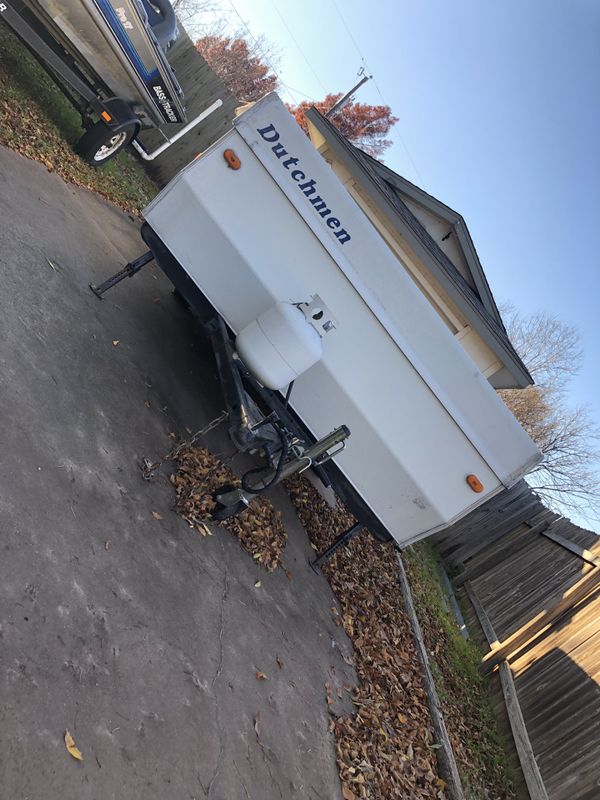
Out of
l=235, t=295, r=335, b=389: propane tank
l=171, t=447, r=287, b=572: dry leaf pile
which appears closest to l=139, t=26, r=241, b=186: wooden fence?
l=235, t=295, r=335, b=389: propane tank

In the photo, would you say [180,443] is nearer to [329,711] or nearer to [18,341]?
[18,341]

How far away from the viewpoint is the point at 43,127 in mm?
7422

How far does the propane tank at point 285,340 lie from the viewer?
468cm

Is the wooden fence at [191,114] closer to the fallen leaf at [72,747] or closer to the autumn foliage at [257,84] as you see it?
the fallen leaf at [72,747]

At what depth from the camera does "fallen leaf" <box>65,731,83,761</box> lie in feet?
9.01

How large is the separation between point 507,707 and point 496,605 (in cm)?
220

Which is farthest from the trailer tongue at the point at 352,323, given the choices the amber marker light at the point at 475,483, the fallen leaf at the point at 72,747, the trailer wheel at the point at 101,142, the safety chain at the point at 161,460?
the trailer wheel at the point at 101,142

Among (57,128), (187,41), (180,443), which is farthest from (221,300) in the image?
(187,41)

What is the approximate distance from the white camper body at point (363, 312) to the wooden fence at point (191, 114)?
23.7 feet

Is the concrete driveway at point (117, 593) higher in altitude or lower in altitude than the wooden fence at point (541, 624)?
higher

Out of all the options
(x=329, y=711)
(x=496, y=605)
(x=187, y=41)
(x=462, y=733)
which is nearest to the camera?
(x=329, y=711)

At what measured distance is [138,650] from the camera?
348 centimetres

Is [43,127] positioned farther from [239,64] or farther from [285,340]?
[239,64]

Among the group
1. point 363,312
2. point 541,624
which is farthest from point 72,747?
point 541,624
